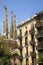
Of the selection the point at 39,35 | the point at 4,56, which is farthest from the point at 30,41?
the point at 4,56

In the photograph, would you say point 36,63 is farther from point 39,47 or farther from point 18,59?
point 18,59

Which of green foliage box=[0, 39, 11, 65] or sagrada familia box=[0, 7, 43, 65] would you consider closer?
green foliage box=[0, 39, 11, 65]

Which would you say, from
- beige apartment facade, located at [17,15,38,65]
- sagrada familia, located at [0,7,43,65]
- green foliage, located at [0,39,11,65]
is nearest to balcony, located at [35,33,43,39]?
sagrada familia, located at [0,7,43,65]

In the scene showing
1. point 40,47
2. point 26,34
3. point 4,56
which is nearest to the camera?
Answer: point 4,56

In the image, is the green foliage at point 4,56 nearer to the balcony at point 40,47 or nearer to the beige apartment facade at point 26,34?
the balcony at point 40,47

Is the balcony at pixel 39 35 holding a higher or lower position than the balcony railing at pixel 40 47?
higher

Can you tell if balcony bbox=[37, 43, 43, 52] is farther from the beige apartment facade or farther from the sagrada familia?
the beige apartment facade

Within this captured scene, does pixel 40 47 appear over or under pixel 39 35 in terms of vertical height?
under

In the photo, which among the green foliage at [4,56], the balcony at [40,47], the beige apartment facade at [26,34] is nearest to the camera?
the green foliage at [4,56]

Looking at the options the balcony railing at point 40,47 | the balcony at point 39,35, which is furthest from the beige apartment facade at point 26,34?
the balcony at point 39,35

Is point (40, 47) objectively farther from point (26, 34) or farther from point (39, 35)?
point (26, 34)

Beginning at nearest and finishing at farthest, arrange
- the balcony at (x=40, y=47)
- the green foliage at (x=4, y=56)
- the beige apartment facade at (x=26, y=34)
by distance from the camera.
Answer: the green foliage at (x=4, y=56)
the balcony at (x=40, y=47)
the beige apartment facade at (x=26, y=34)

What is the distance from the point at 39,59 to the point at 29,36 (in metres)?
9.91

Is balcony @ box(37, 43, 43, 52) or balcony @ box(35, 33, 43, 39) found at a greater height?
balcony @ box(35, 33, 43, 39)
